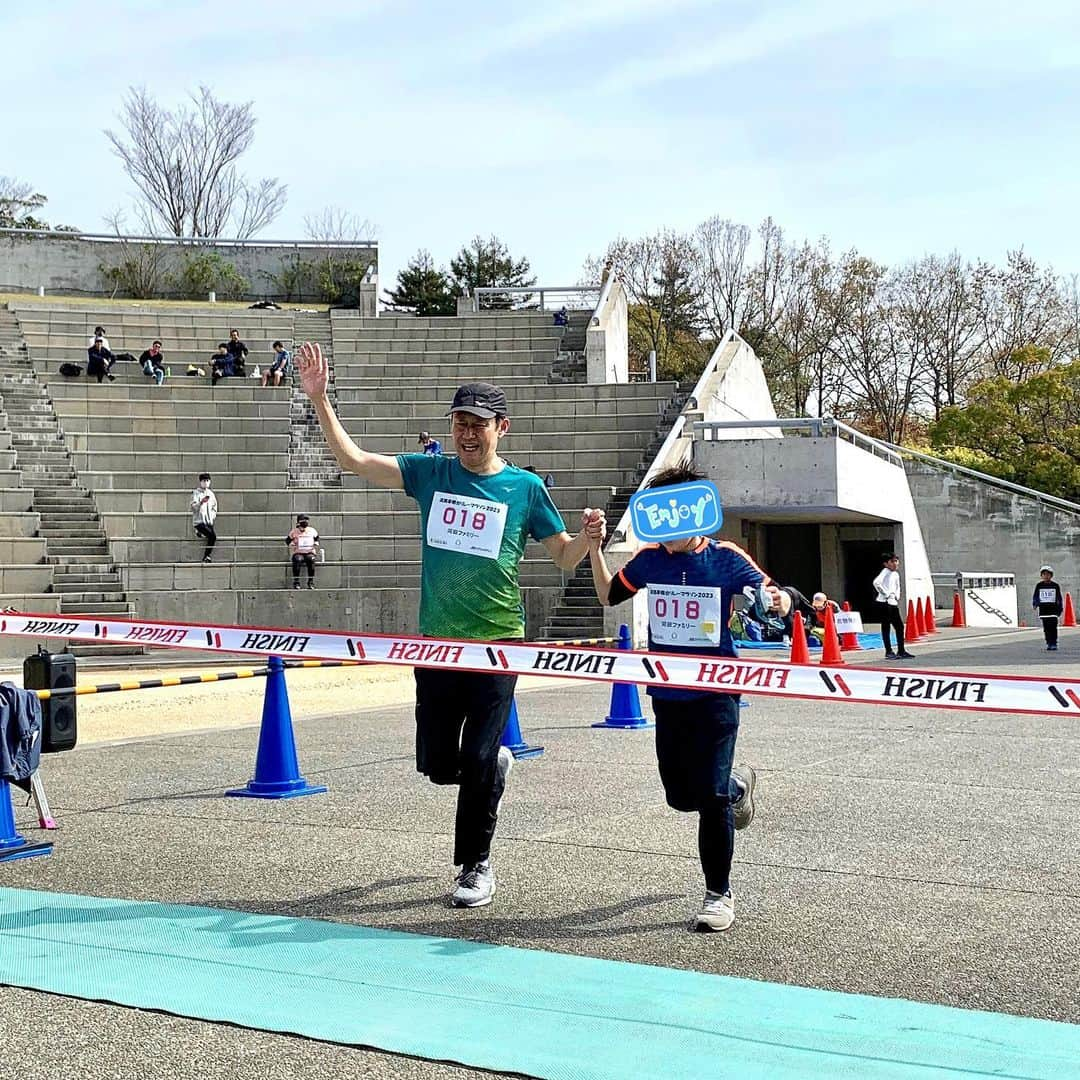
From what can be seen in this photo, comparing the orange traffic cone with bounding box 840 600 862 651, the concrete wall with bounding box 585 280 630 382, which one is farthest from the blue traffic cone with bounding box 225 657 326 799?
the concrete wall with bounding box 585 280 630 382

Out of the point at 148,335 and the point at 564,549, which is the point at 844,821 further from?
the point at 148,335

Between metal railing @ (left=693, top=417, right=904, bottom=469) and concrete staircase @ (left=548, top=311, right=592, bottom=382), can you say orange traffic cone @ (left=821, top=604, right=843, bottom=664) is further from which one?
concrete staircase @ (left=548, top=311, right=592, bottom=382)

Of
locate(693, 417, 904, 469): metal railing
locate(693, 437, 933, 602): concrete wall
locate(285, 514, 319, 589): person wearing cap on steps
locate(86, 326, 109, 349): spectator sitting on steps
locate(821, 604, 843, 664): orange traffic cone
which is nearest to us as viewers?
locate(821, 604, 843, 664): orange traffic cone

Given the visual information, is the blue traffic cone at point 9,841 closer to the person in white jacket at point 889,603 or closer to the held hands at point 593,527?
the held hands at point 593,527

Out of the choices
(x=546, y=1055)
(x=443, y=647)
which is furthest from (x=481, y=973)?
(x=443, y=647)

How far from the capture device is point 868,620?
1501 inches

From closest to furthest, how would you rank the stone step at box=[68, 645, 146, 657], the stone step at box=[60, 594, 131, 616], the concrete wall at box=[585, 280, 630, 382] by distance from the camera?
the stone step at box=[68, 645, 146, 657], the stone step at box=[60, 594, 131, 616], the concrete wall at box=[585, 280, 630, 382]

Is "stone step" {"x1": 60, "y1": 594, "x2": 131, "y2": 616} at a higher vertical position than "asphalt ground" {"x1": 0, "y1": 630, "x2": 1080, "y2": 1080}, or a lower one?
higher

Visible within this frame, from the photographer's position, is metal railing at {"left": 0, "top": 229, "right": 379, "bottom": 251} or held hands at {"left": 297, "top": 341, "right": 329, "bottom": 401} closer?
held hands at {"left": 297, "top": 341, "right": 329, "bottom": 401}

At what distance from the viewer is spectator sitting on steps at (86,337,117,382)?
33.2 m

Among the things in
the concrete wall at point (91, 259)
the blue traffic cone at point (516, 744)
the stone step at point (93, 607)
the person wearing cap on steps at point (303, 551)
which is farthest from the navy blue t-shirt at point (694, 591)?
the concrete wall at point (91, 259)

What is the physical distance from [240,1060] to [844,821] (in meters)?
4.48

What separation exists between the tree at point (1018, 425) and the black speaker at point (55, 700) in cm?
4644

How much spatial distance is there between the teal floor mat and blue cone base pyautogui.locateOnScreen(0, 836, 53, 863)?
1.29 m
